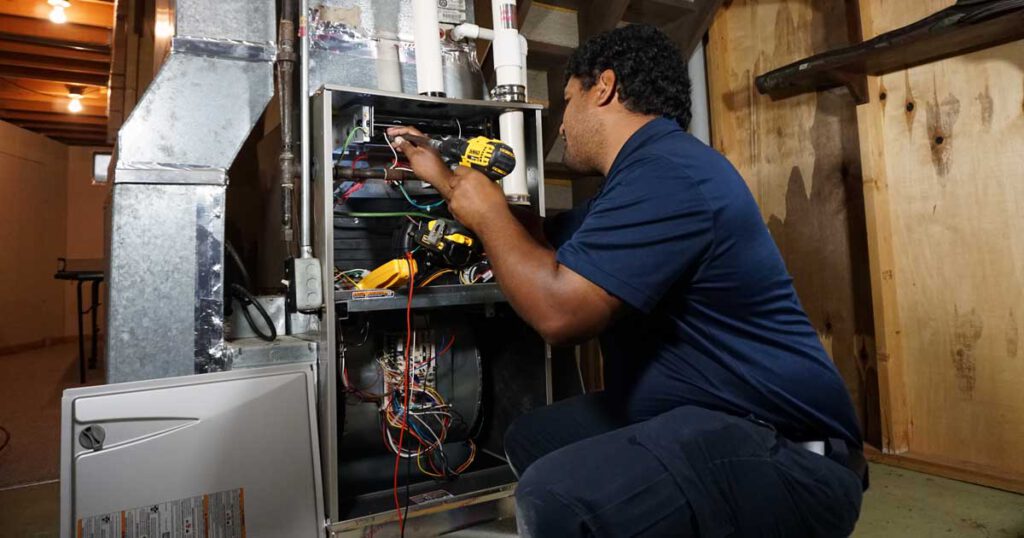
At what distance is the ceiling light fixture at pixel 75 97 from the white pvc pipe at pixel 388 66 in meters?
5.00

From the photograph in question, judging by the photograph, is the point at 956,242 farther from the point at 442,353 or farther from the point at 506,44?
the point at 442,353

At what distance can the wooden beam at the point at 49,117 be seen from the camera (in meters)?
5.62

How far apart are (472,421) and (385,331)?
0.35 m

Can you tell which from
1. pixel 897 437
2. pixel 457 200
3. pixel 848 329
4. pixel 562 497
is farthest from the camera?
pixel 848 329

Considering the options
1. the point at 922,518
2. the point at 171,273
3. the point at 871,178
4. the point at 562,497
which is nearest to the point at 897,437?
the point at 922,518

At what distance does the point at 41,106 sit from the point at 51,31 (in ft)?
7.07

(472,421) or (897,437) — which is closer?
(472,421)

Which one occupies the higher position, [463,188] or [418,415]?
[463,188]

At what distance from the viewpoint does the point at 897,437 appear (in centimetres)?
185

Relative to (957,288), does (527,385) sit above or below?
below

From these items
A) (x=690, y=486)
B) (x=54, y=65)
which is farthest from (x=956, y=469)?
(x=54, y=65)

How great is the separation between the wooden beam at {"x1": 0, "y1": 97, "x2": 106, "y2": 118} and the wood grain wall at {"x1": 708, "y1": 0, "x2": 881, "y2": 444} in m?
5.86

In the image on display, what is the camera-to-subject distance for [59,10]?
342 cm

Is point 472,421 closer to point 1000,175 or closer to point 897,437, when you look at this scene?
point 897,437
